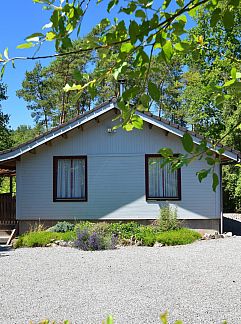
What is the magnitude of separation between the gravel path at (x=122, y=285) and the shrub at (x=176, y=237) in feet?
2.34

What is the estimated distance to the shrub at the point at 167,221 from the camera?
13.7m

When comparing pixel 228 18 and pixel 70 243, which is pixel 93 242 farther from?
pixel 228 18

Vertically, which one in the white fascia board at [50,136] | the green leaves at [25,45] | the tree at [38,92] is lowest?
the green leaves at [25,45]

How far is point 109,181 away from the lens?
14656 mm

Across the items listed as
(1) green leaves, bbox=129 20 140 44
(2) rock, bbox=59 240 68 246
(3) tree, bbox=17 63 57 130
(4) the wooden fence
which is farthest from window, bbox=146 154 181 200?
(3) tree, bbox=17 63 57 130

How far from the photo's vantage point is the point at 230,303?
6113 millimetres

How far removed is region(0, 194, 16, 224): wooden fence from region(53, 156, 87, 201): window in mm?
1899

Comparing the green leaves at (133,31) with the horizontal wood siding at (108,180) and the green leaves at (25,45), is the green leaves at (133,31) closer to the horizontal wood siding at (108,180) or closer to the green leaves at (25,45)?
the green leaves at (25,45)

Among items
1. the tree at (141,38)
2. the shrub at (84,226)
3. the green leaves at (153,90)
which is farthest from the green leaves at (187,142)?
the shrub at (84,226)

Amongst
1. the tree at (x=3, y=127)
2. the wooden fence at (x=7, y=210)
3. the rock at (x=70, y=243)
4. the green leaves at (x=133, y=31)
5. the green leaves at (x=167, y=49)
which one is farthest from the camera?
the tree at (x=3, y=127)

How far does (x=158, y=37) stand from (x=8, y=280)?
7.68 m

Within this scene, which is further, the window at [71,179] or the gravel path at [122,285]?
the window at [71,179]

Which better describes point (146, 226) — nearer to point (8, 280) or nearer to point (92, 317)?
point (8, 280)

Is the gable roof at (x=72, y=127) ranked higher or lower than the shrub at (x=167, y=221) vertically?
higher
